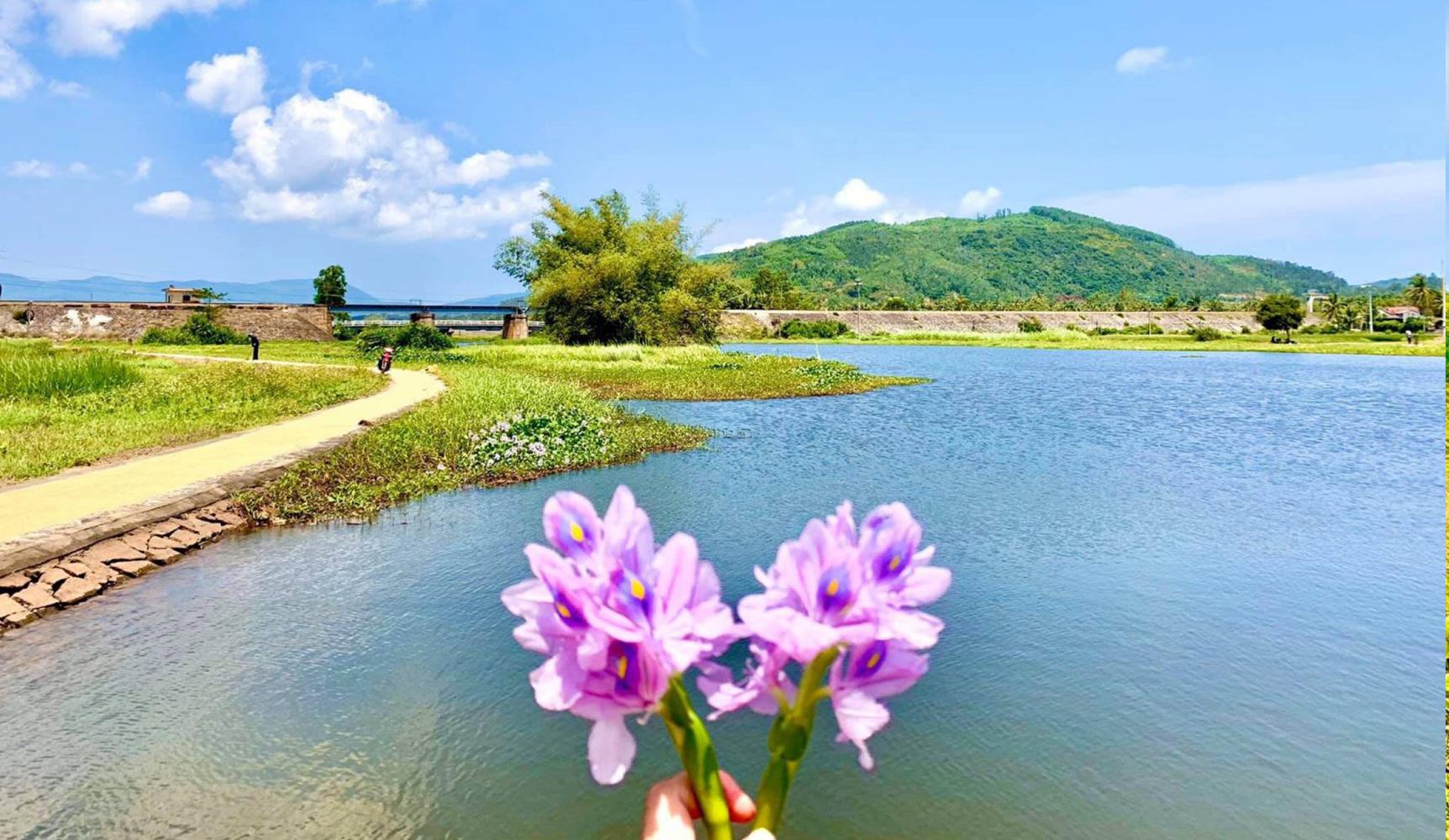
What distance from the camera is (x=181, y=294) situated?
40594 mm

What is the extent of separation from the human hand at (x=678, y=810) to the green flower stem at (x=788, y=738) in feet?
0.07

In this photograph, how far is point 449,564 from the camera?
6801 mm

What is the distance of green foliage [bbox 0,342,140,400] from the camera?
13.7m

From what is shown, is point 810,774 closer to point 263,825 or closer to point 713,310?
point 263,825

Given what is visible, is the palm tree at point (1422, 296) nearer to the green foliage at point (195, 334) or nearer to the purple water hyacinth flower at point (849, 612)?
the green foliage at point (195, 334)

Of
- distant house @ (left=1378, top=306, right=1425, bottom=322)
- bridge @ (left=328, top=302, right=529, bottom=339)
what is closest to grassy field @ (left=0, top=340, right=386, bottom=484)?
bridge @ (left=328, top=302, right=529, bottom=339)

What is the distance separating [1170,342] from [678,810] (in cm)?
6105

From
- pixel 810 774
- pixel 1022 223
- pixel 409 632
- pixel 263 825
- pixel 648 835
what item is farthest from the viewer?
pixel 1022 223

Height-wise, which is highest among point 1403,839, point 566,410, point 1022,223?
point 1022,223

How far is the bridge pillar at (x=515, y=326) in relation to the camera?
4375 centimetres

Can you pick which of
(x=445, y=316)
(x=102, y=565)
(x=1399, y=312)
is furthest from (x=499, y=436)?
(x=1399, y=312)

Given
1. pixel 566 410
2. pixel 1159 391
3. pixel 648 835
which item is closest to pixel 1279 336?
pixel 1159 391

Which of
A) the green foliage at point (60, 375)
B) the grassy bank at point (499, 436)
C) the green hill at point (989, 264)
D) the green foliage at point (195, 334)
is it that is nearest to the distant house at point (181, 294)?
the green foliage at point (195, 334)

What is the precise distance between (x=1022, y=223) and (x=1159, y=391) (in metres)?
174
